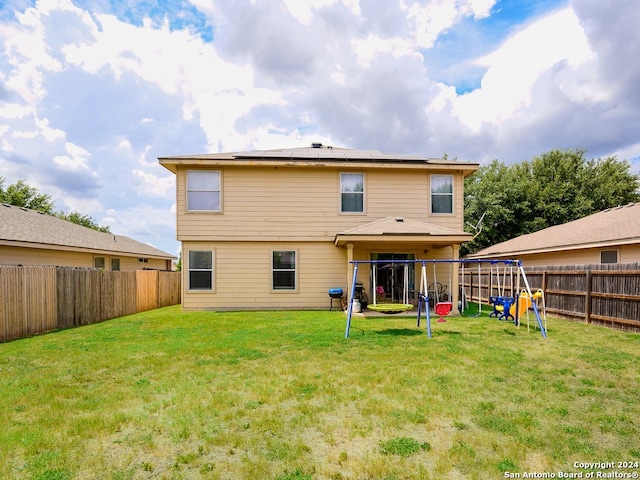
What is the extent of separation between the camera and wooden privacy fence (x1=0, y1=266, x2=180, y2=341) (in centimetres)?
827

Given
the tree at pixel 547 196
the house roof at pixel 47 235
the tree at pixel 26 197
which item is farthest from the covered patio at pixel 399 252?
the tree at pixel 26 197

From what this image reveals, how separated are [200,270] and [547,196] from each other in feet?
90.7

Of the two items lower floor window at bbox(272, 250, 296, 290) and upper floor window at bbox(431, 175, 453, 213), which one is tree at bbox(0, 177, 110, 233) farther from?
upper floor window at bbox(431, 175, 453, 213)

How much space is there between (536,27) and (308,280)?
1202cm

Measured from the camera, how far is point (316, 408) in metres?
3.91

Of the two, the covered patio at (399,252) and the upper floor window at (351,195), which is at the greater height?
the upper floor window at (351,195)

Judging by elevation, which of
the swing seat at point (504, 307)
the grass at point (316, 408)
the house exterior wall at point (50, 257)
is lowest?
the grass at point (316, 408)

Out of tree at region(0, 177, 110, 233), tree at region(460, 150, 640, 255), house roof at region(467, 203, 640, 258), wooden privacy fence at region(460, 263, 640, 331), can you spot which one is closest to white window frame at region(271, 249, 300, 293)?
wooden privacy fence at region(460, 263, 640, 331)

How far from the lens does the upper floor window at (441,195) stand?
1325 cm

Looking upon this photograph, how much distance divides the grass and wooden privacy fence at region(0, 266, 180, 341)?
1.46 metres

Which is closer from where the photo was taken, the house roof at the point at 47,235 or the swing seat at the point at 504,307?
the swing seat at the point at 504,307

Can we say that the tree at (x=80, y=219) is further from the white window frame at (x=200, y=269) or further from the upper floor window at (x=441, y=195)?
the upper floor window at (x=441, y=195)

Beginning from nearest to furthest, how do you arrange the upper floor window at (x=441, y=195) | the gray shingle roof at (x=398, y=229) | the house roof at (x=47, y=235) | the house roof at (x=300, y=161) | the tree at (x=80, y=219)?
the gray shingle roof at (x=398, y=229) → the house roof at (x=300, y=161) → the house roof at (x=47, y=235) → the upper floor window at (x=441, y=195) → the tree at (x=80, y=219)

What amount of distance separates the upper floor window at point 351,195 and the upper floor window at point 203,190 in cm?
467
